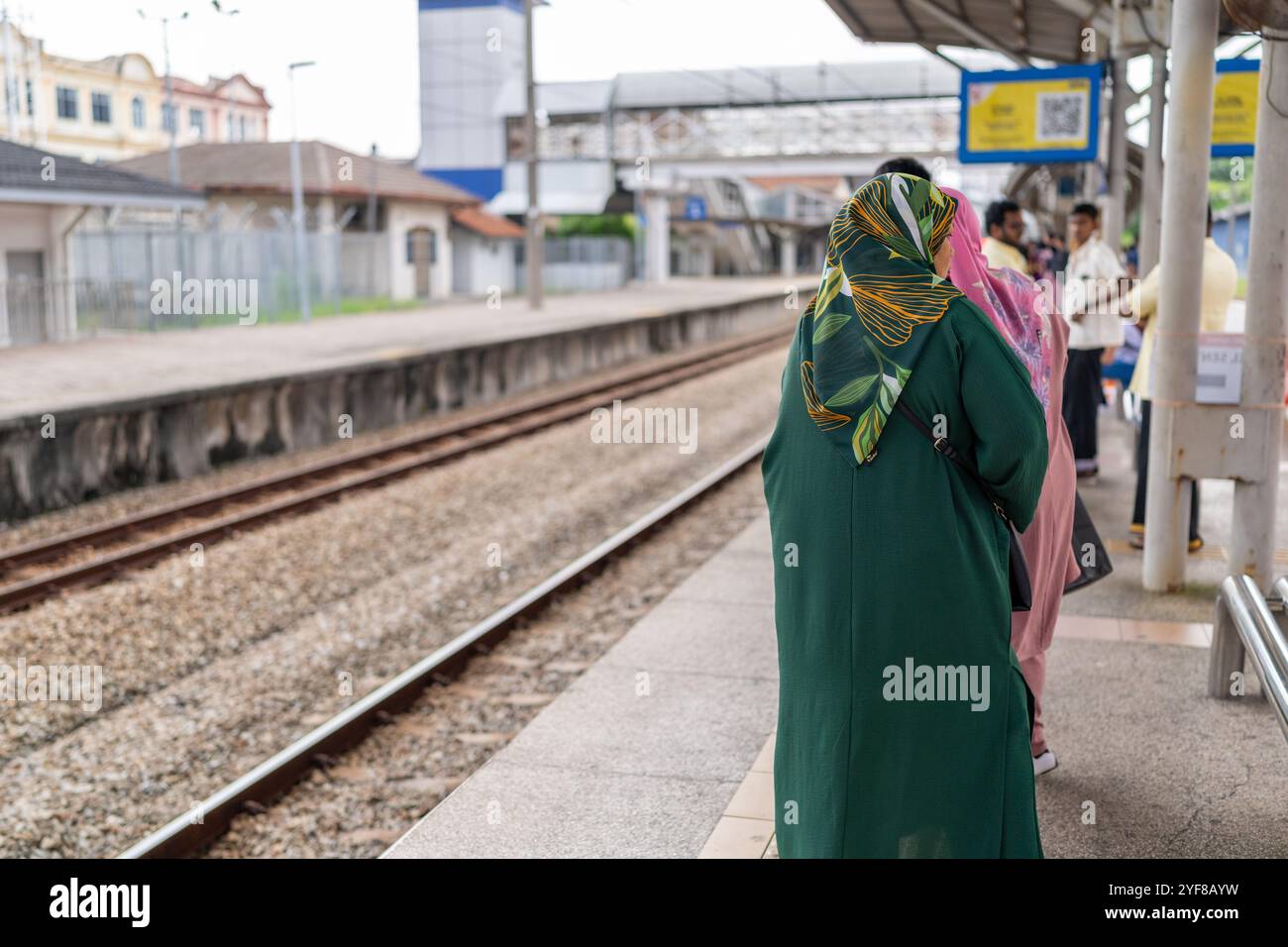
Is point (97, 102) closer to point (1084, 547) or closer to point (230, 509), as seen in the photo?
point (230, 509)

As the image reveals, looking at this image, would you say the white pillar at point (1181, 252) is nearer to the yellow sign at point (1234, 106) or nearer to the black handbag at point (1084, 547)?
the black handbag at point (1084, 547)

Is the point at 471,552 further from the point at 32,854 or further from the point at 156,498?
the point at 32,854

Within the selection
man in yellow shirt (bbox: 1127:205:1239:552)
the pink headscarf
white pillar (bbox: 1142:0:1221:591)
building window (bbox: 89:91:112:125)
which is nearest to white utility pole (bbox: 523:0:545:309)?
building window (bbox: 89:91:112:125)

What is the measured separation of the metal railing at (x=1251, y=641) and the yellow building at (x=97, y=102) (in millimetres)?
32708

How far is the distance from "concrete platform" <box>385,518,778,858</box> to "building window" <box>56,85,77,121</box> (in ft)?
125

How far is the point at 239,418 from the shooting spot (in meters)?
14.8

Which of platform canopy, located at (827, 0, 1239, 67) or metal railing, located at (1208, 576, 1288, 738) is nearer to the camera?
metal railing, located at (1208, 576, 1288, 738)

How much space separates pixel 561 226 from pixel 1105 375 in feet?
135

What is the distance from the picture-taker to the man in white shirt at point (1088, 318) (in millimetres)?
8836

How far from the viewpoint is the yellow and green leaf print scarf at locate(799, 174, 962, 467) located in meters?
2.65

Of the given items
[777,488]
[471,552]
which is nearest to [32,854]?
[777,488]

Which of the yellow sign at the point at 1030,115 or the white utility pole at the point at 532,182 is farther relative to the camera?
the white utility pole at the point at 532,182

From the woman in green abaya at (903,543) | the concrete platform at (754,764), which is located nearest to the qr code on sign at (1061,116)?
the concrete platform at (754,764)

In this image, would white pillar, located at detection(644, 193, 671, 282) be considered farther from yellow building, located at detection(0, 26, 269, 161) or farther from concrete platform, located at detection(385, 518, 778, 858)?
concrete platform, located at detection(385, 518, 778, 858)
